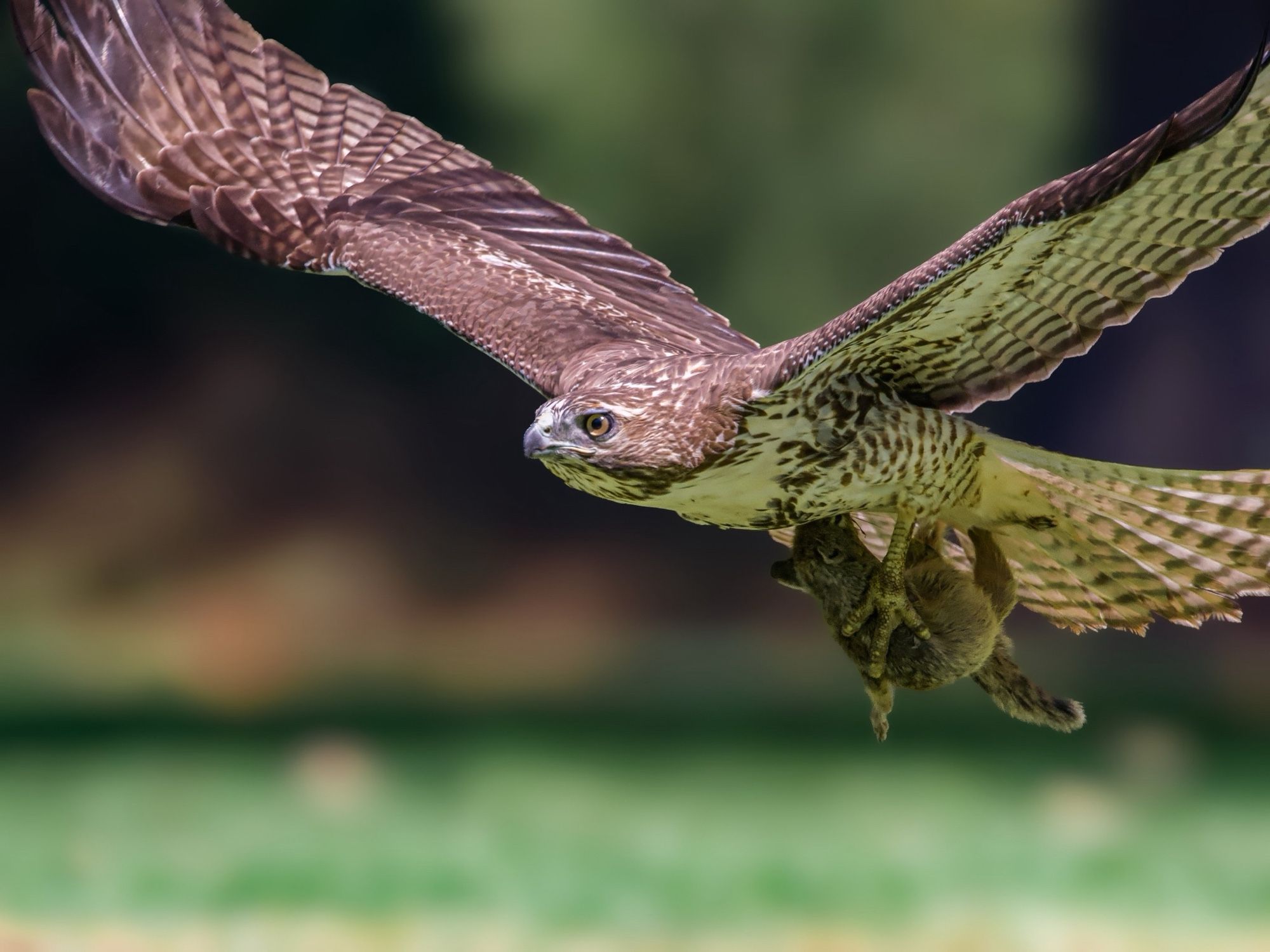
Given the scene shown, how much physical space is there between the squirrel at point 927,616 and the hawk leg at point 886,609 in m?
0.01

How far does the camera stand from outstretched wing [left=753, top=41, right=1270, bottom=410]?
221 cm

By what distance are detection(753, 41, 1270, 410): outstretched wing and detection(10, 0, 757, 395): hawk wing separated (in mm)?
772

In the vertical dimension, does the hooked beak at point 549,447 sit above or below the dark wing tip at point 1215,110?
below

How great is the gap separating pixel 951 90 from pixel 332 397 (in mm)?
2930

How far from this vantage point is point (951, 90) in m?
6.18

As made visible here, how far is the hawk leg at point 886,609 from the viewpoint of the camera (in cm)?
277

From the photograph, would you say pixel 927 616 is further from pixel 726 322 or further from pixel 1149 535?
pixel 726 322

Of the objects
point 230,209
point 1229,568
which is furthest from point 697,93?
point 1229,568

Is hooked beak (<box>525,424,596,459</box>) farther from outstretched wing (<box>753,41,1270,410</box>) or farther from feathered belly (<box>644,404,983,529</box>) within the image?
outstretched wing (<box>753,41,1270,410</box>)

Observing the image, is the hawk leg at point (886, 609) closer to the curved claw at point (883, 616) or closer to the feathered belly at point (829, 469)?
the curved claw at point (883, 616)

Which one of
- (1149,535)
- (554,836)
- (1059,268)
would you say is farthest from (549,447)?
(554,836)

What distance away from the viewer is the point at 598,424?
2705 mm

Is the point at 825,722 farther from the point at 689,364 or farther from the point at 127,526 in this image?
the point at 689,364

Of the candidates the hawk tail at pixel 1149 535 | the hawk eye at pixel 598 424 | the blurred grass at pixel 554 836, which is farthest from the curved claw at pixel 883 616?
the blurred grass at pixel 554 836
